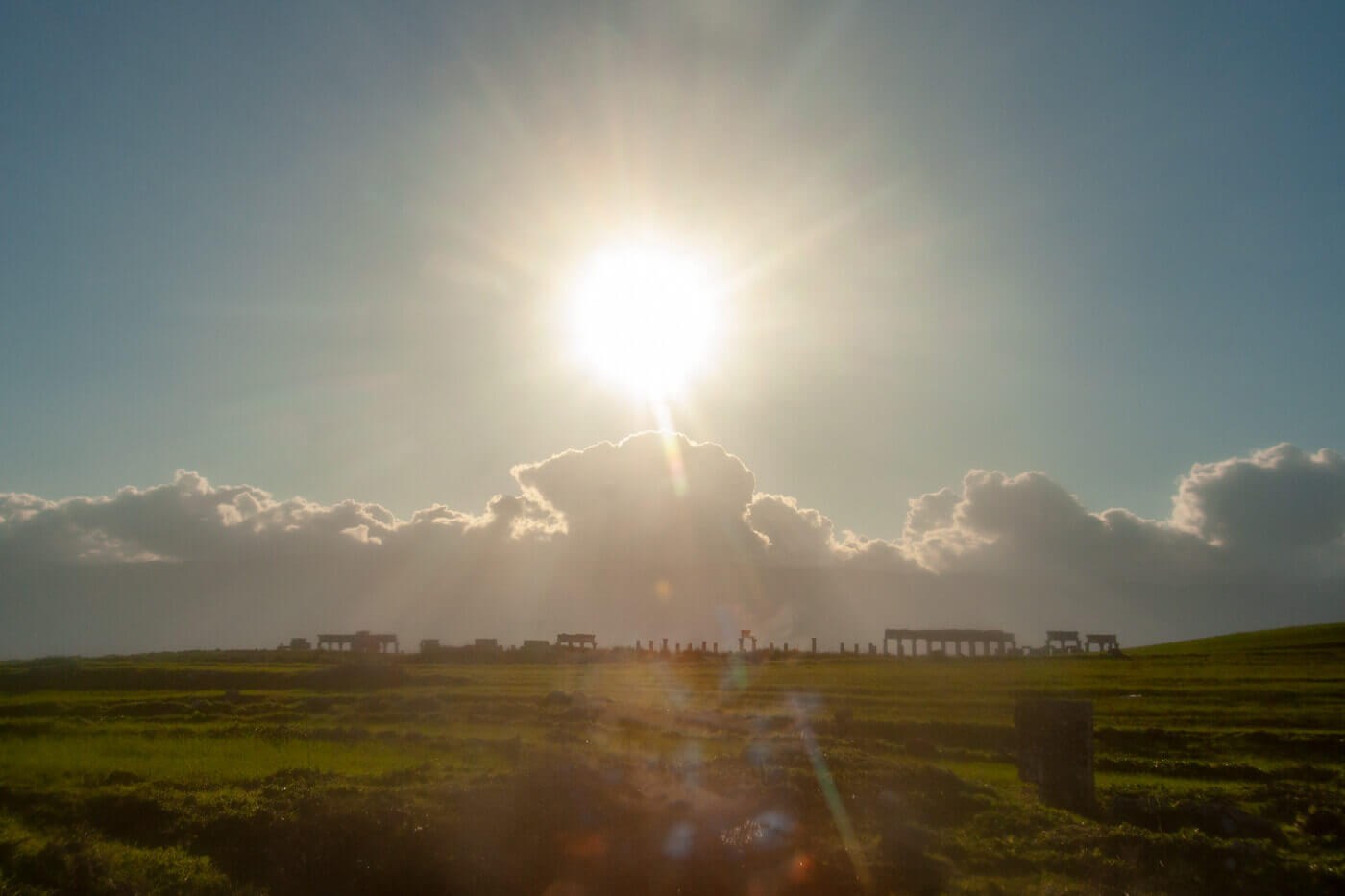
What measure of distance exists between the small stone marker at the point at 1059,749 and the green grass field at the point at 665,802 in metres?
0.46

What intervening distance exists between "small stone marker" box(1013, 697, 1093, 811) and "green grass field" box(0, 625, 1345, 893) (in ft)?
1.50

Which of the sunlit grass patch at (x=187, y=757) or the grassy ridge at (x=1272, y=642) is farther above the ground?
the grassy ridge at (x=1272, y=642)

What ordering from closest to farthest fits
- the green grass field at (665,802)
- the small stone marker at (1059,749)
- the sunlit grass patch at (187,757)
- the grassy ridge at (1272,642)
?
the green grass field at (665,802)
the small stone marker at (1059,749)
the sunlit grass patch at (187,757)
the grassy ridge at (1272,642)

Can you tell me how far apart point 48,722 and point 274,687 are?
48.0ft

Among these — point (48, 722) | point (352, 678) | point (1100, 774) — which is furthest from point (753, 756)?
point (352, 678)

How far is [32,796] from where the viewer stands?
805 inches

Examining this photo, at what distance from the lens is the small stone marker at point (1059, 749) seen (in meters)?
20.5

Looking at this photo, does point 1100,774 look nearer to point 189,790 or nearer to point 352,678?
point 189,790

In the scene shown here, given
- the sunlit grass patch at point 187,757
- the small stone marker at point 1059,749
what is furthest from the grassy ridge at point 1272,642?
the sunlit grass patch at point 187,757

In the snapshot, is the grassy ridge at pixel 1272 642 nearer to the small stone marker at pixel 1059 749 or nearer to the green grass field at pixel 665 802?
the green grass field at pixel 665 802

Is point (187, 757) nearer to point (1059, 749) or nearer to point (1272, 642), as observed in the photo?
point (1059, 749)

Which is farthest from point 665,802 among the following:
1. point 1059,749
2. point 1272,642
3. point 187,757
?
point 1272,642

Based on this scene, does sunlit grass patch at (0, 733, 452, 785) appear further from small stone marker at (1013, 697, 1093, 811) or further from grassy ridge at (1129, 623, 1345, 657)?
grassy ridge at (1129, 623, 1345, 657)

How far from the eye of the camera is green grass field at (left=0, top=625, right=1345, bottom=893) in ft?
55.7
